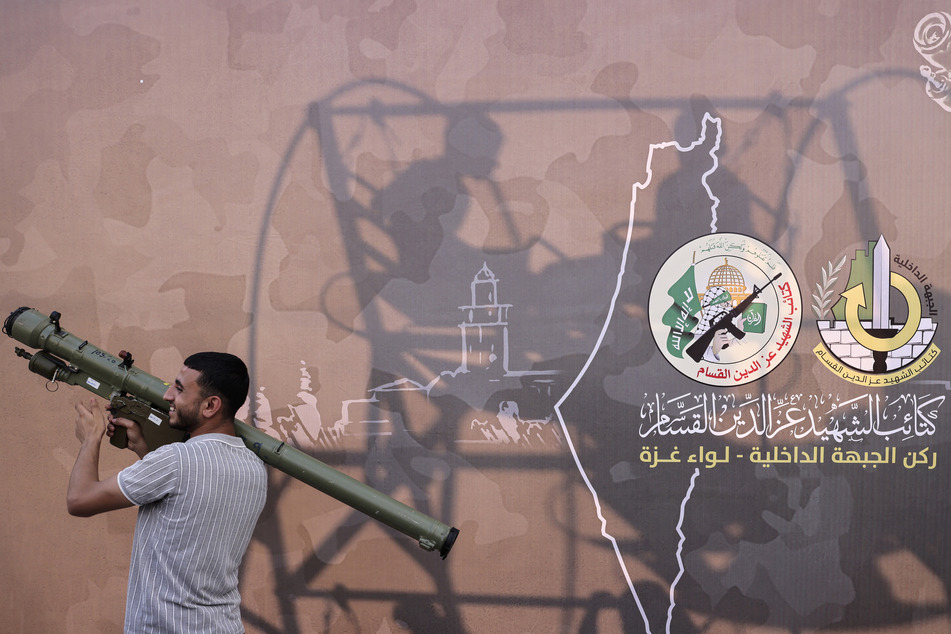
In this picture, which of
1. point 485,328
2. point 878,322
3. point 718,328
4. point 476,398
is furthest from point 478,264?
point 878,322

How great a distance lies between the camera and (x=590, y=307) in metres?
2.39

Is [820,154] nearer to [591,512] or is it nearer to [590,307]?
[590,307]

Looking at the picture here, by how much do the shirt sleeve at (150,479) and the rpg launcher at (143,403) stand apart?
0.98ft

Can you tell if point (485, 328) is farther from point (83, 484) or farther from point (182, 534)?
point (83, 484)

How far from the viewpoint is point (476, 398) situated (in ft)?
7.91

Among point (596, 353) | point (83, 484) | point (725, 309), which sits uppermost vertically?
point (725, 309)

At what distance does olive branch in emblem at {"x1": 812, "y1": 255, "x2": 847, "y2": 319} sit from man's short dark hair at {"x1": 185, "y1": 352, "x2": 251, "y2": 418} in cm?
186

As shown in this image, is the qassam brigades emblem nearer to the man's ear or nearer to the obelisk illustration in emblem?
the obelisk illustration in emblem

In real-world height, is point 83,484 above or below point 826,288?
below

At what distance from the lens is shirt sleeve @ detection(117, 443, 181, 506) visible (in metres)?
1.54

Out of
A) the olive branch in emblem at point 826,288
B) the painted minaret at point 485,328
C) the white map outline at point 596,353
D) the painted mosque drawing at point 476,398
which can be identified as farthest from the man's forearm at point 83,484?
the olive branch in emblem at point 826,288

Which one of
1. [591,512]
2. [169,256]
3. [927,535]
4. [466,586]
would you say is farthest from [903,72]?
[169,256]

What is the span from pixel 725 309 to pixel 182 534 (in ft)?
5.89

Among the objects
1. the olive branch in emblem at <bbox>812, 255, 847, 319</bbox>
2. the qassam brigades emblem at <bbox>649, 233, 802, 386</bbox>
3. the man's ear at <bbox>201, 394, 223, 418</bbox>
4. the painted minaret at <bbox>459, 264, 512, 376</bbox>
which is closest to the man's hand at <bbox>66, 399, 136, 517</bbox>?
the man's ear at <bbox>201, 394, 223, 418</bbox>
